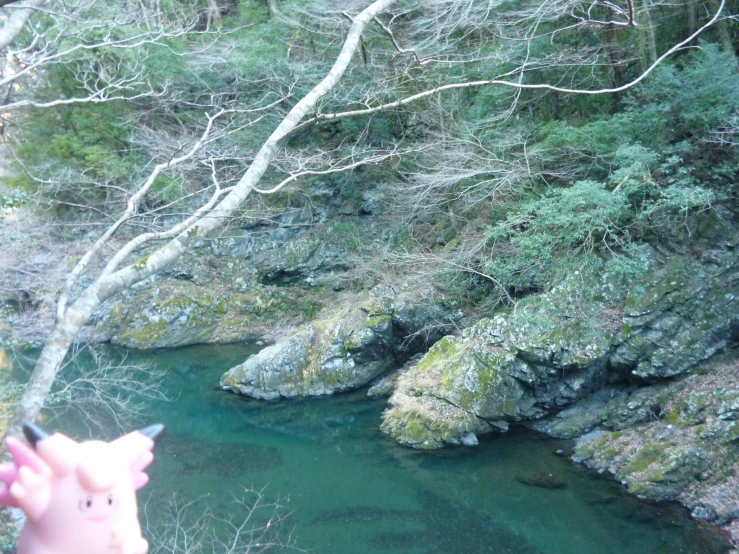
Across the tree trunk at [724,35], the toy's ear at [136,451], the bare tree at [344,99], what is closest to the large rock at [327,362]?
the bare tree at [344,99]

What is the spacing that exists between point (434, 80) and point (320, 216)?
21.6 feet

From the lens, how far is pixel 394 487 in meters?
8.02

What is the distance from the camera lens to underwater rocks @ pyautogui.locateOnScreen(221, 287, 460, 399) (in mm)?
11500

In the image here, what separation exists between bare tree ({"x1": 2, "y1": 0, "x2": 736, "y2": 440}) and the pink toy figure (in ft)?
4.58

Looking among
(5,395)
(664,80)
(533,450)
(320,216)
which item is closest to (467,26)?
(664,80)

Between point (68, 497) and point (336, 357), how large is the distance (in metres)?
9.58

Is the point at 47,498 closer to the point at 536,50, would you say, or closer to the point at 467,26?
the point at 536,50

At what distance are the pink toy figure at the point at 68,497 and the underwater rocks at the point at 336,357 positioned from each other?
942 cm

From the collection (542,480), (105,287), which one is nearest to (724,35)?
(542,480)

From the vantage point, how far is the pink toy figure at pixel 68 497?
205cm

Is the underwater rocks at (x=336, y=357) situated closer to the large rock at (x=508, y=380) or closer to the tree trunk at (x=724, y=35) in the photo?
the large rock at (x=508, y=380)

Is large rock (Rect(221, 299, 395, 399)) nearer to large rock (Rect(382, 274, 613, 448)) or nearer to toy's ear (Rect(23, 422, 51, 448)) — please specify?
large rock (Rect(382, 274, 613, 448))

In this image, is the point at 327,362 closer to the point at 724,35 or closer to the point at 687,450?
the point at 687,450

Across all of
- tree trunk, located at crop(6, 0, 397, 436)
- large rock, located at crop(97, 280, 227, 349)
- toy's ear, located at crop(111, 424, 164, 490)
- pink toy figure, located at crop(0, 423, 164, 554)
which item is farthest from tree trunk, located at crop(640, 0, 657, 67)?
large rock, located at crop(97, 280, 227, 349)
